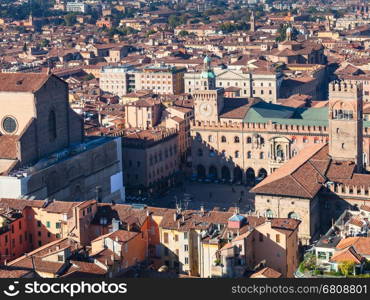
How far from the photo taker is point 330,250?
4644 cm

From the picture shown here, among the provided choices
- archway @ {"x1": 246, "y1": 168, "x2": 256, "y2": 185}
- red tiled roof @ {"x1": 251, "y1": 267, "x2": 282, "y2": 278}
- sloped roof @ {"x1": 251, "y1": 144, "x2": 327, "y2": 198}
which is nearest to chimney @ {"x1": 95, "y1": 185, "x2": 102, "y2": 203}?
sloped roof @ {"x1": 251, "y1": 144, "x2": 327, "y2": 198}

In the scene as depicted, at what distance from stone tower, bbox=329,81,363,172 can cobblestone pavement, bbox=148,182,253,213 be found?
28.5ft

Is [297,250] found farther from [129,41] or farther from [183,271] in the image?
[129,41]

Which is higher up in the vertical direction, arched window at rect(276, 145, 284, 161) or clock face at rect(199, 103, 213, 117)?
clock face at rect(199, 103, 213, 117)

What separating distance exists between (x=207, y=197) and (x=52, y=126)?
47.1ft

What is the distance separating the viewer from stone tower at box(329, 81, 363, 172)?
6819cm

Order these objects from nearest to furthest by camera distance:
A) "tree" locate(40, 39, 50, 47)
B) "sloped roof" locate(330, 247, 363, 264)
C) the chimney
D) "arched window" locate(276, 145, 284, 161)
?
"sloped roof" locate(330, 247, 363, 264) < the chimney < "arched window" locate(276, 145, 284, 161) < "tree" locate(40, 39, 50, 47)

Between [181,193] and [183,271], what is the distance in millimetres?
26805

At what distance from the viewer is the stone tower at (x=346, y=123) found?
2685 inches

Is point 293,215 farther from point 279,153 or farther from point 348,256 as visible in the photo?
point 279,153

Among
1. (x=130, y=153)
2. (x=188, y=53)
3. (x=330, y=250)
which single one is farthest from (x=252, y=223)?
(x=188, y=53)

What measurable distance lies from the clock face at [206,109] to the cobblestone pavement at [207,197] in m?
6.89

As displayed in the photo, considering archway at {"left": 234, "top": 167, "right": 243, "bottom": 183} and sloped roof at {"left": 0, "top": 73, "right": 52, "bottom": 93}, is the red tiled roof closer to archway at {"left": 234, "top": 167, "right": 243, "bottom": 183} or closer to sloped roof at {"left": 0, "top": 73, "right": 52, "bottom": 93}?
sloped roof at {"left": 0, "top": 73, "right": 52, "bottom": 93}

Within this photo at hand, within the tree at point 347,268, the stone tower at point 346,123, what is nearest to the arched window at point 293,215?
the stone tower at point 346,123
